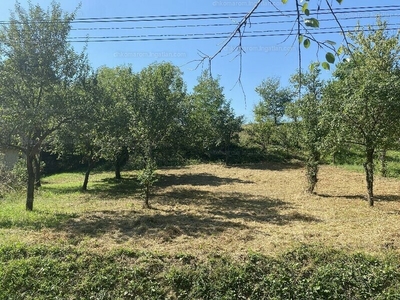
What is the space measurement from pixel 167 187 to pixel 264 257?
8.66 m

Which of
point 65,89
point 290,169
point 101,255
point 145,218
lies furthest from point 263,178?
point 101,255

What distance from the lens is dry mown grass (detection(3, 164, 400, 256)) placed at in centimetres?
505

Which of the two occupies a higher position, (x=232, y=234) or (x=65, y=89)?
(x=65, y=89)

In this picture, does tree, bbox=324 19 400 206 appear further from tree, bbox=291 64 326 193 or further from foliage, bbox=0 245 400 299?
foliage, bbox=0 245 400 299

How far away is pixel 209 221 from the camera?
686cm

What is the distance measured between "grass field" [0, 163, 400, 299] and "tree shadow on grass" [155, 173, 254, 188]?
1238mm

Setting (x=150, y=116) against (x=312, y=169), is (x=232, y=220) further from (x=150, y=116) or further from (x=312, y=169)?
(x=312, y=169)

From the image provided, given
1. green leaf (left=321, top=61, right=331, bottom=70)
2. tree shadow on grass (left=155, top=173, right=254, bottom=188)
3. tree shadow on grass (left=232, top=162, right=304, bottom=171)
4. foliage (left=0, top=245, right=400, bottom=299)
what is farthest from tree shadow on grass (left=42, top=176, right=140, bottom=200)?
green leaf (left=321, top=61, right=331, bottom=70)

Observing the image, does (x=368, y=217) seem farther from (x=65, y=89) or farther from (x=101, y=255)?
(x=65, y=89)

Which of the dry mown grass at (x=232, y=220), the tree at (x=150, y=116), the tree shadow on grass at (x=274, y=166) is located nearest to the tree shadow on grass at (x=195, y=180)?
the dry mown grass at (x=232, y=220)

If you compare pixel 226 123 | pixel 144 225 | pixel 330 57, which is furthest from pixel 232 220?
pixel 226 123

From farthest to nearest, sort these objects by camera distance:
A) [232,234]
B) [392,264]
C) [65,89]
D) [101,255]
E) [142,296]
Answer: [65,89] < [232,234] < [101,255] < [392,264] < [142,296]

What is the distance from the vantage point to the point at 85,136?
326 inches

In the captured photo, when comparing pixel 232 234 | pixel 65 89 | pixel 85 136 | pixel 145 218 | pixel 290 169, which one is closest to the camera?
pixel 232 234
